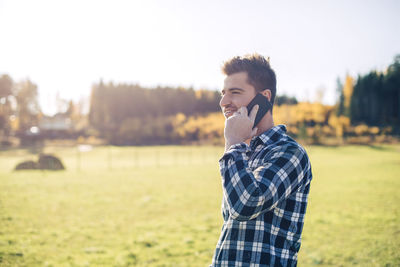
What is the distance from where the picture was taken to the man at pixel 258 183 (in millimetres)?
1712

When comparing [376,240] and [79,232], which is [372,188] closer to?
[376,240]

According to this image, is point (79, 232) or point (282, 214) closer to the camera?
point (282, 214)

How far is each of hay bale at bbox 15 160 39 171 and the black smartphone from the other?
2611 centimetres

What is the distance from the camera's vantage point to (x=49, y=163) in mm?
24172

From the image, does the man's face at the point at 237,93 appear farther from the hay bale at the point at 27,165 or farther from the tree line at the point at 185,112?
the tree line at the point at 185,112

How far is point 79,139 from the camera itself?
7394cm

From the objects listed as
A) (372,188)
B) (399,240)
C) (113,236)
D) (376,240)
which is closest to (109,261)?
(113,236)

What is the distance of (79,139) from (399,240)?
76.4m

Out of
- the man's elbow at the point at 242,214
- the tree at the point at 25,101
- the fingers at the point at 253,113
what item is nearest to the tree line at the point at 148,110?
the tree at the point at 25,101

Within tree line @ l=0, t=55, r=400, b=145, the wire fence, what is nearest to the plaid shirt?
the wire fence

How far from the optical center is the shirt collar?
6.73 feet

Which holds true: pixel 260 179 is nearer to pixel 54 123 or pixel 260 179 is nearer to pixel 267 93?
pixel 267 93

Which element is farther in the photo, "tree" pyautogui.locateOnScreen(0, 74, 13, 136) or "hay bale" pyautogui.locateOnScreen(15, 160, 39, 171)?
"tree" pyautogui.locateOnScreen(0, 74, 13, 136)

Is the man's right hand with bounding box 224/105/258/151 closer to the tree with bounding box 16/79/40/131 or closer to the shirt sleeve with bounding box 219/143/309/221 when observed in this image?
the shirt sleeve with bounding box 219/143/309/221
